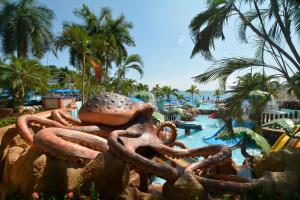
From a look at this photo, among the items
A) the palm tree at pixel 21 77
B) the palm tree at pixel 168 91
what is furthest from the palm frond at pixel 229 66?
the palm tree at pixel 168 91

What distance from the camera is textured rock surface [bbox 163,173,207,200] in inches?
154

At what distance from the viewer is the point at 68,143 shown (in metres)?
4.38

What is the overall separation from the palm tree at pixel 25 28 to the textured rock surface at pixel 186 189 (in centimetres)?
2160

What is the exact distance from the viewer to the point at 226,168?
5.82 metres

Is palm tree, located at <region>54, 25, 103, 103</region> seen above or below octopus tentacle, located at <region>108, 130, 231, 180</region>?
above

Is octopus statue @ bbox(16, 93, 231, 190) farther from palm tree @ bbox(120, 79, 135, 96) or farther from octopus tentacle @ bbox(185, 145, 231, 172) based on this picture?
palm tree @ bbox(120, 79, 135, 96)

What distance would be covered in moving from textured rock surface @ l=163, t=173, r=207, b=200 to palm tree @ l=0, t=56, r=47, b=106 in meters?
17.9

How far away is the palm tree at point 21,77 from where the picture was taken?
64.5 feet

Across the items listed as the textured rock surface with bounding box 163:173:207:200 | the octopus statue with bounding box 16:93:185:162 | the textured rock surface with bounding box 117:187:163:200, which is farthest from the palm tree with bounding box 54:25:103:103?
the textured rock surface with bounding box 163:173:207:200

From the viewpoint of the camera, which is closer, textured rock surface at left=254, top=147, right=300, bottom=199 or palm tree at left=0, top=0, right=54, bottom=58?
textured rock surface at left=254, top=147, right=300, bottom=199

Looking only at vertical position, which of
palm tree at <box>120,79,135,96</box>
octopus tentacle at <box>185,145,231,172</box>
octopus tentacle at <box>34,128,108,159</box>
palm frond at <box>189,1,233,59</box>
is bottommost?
octopus tentacle at <box>185,145,231,172</box>

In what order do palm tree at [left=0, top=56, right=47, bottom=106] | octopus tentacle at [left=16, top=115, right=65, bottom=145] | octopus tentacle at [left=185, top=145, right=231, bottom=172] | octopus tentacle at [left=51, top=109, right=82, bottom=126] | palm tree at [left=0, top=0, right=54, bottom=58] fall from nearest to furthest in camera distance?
octopus tentacle at [left=185, top=145, right=231, bottom=172], octopus tentacle at [left=16, top=115, right=65, bottom=145], octopus tentacle at [left=51, top=109, right=82, bottom=126], palm tree at [left=0, top=56, right=47, bottom=106], palm tree at [left=0, top=0, right=54, bottom=58]

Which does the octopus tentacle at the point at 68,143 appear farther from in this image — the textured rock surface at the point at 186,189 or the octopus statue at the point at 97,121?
the textured rock surface at the point at 186,189

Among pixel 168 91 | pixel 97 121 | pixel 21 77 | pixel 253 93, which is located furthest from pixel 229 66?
pixel 168 91
